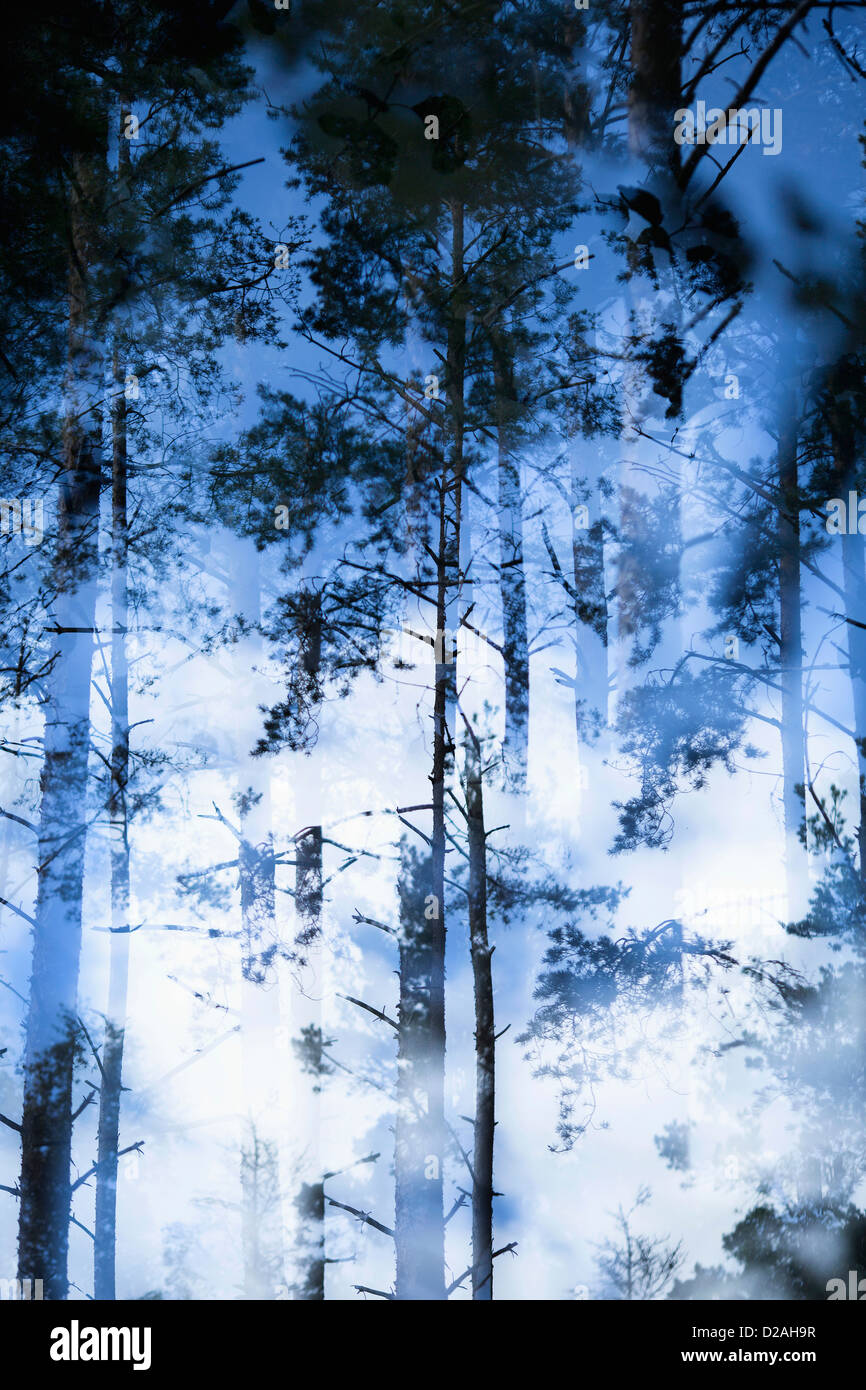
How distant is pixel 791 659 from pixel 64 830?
131 inches

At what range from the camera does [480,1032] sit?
3.22 meters

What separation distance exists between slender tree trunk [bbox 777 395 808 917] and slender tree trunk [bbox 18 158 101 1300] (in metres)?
3.08

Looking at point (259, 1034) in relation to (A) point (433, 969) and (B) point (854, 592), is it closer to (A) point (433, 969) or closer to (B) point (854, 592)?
(A) point (433, 969)

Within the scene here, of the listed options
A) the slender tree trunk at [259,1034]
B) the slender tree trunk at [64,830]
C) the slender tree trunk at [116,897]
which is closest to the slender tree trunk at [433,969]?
the slender tree trunk at [259,1034]

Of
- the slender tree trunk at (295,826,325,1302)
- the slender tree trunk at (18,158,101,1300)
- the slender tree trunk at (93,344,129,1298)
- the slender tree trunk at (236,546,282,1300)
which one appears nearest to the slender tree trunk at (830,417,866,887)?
the slender tree trunk at (295,826,325,1302)

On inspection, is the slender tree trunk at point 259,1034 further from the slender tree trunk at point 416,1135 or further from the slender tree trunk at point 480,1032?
the slender tree trunk at point 480,1032

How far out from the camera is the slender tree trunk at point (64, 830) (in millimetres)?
3148

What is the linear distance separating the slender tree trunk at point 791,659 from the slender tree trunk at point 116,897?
2865 mm

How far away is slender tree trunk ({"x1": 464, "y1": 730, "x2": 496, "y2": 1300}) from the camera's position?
121 inches

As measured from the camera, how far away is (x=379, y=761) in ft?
11.1
